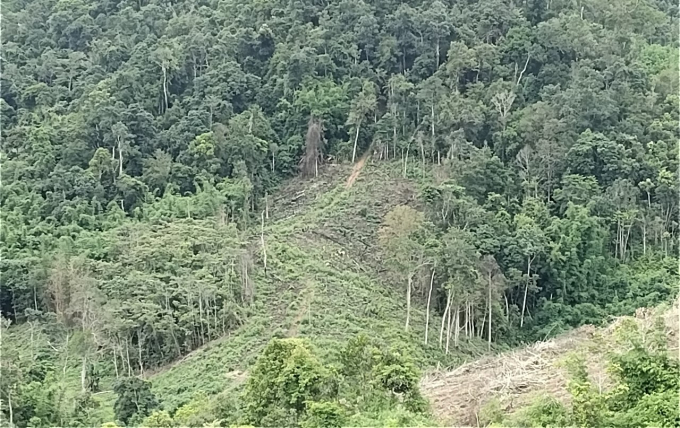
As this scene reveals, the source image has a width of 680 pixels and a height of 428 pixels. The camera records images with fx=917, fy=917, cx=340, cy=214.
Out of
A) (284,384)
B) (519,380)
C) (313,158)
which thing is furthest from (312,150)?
(284,384)

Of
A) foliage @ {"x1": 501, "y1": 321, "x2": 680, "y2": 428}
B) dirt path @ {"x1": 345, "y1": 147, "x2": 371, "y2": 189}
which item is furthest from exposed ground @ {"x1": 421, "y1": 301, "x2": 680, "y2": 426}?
dirt path @ {"x1": 345, "y1": 147, "x2": 371, "y2": 189}

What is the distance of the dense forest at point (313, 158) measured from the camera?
2255 cm

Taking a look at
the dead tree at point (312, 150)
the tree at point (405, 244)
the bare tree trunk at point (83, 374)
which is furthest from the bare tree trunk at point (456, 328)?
the dead tree at point (312, 150)

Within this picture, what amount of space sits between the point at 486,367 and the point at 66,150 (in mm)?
17892

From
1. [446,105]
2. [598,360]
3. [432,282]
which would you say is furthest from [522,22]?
[598,360]

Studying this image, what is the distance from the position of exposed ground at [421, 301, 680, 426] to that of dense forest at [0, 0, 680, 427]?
6.16 metres

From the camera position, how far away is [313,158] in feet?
98.9

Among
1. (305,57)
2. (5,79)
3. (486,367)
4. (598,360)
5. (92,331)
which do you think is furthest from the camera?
(5,79)

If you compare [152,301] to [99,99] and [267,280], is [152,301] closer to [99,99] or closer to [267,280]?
[267,280]

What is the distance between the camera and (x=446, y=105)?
29.3 meters

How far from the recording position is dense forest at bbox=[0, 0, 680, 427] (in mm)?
22547

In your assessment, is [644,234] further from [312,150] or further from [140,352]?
[140,352]

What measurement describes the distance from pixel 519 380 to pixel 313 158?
1723 cm

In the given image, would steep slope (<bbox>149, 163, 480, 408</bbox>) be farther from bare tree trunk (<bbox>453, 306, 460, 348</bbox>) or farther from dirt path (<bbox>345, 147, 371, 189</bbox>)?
bare tree trunk (<bbox>453, 306, 460, 348</bbox>)
